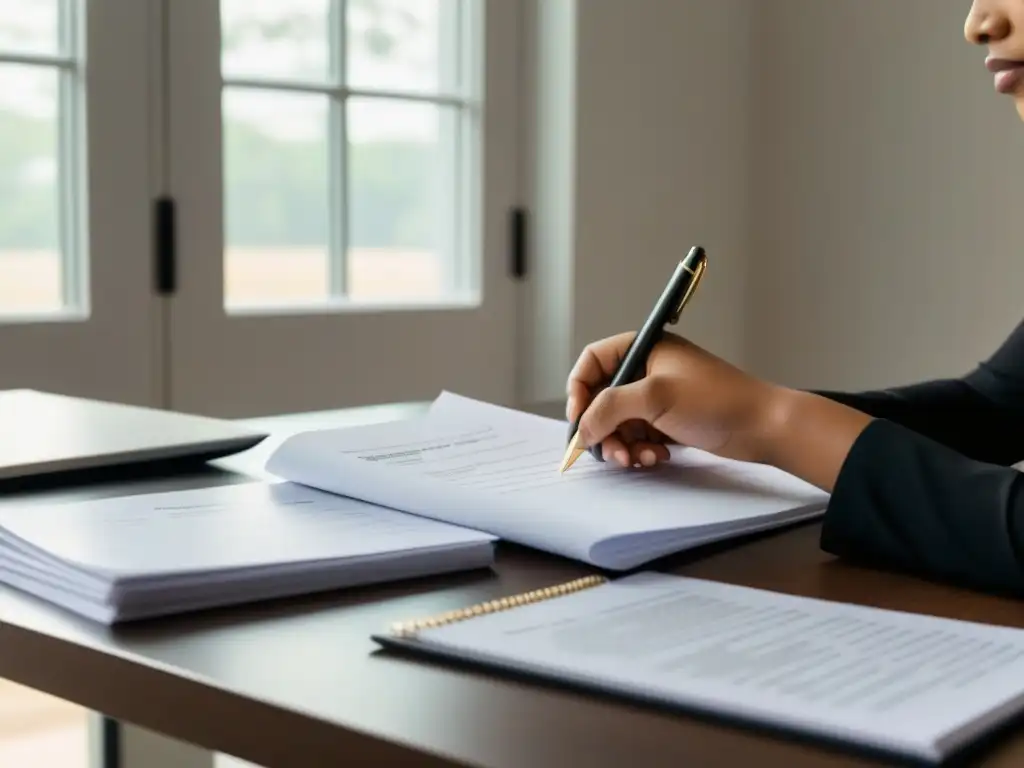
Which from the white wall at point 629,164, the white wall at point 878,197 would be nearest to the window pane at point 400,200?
the white wall at point 629,164

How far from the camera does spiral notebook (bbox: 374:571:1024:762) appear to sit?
42 centimetres

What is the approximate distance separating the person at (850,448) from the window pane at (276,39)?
107cm

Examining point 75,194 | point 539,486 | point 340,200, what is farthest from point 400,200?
point 539,486

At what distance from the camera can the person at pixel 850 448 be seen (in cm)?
66

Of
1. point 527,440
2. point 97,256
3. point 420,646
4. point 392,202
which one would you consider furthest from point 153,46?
point 420,646

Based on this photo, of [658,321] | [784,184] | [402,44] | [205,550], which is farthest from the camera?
[784,184]

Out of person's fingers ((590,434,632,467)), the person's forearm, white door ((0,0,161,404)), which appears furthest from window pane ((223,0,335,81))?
the person's forearm

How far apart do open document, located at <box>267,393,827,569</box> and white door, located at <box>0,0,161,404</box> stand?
849 mm

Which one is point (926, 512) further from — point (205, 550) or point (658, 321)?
point (205, 550)

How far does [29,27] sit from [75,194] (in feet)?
0.67

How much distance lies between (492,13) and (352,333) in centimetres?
55

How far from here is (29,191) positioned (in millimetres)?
1658

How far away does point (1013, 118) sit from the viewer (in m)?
2.13

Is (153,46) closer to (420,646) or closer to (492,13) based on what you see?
(492,13)
